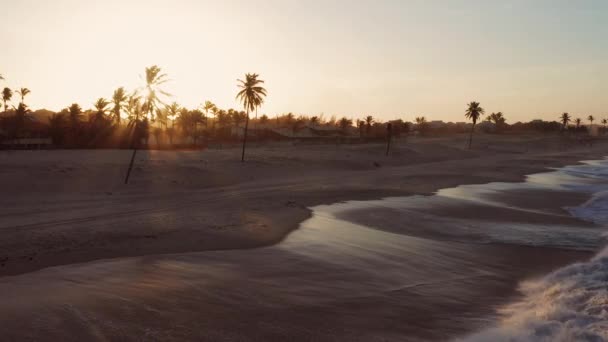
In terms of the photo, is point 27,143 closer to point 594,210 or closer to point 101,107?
point 101,107

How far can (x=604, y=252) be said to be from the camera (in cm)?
1709

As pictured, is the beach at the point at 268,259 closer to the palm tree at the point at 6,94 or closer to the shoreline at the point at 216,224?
the shoreline at the point at 216,224

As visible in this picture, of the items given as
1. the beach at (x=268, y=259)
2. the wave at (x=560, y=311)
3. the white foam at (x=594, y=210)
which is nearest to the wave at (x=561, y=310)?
the wave at (x=560, y=311)

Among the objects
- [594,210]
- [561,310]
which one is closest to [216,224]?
[561,310]

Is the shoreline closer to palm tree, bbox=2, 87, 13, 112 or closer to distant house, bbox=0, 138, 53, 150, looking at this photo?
distant house, bbox=0, 138, 53, 150

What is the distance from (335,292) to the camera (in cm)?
1191

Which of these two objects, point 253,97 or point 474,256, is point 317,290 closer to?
point 474,256

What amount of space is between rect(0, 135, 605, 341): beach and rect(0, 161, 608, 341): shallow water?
53 mm

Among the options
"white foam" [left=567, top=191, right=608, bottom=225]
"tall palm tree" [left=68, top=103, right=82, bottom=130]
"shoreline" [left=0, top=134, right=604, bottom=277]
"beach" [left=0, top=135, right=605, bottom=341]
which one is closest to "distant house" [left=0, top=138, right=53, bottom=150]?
"tall palm tree" [left=68, top=103, right=82, bottom=130]

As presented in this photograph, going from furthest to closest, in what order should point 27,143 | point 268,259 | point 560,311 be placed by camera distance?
point 27,143, point 268,259, point 560,311

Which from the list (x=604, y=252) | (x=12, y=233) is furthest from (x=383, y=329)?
(x=12, y=233)

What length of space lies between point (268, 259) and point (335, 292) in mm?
3885

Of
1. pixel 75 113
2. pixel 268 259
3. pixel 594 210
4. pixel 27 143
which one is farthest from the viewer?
pixel 75 113

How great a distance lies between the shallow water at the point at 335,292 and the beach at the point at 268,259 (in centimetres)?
5
